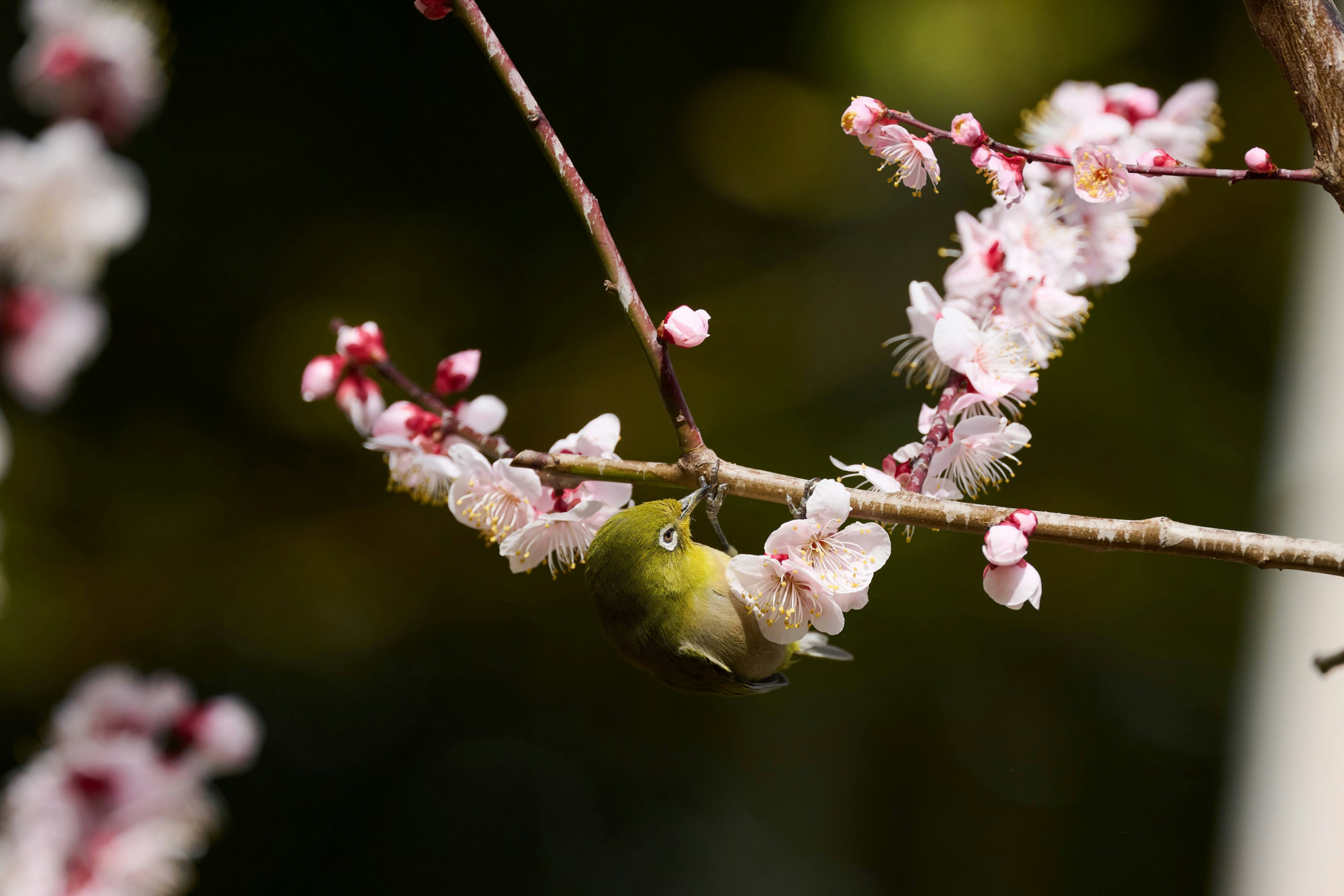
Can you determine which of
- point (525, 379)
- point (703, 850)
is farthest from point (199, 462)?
point (703, 850)

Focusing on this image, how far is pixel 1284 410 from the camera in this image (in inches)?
58.7

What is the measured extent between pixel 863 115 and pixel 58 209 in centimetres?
67

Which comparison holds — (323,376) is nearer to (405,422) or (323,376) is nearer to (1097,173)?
(405,422)

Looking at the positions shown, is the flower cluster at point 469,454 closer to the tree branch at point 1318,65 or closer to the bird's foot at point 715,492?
the bird's foot at point 715,492

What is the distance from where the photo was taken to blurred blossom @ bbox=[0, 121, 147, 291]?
710 mm

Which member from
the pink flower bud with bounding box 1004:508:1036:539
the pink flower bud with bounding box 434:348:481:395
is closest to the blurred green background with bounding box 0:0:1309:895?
the pink flower bud with bounding box 434:348:481:395

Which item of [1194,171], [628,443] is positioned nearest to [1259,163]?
[1194,171]

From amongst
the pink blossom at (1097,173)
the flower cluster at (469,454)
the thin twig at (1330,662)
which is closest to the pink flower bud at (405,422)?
the flower cluster at (469,454)

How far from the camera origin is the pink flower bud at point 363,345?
0.48 metres

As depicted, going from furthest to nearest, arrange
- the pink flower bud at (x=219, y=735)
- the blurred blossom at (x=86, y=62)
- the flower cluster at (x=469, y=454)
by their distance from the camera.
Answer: the pink flower bud at (x=219, y=735) < the blurred blossom at (x=86, y=62) < the flower cluster at (x=469, y=454)

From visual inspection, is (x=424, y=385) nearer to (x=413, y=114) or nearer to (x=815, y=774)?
(x=413, y=114)

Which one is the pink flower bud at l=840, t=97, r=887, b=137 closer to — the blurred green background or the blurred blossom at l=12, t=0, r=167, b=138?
the blurred blossom at l=12, t=0, r=167, b=138

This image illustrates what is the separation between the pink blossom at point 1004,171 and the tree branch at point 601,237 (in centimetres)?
17

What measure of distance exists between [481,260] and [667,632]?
46.9 inches
